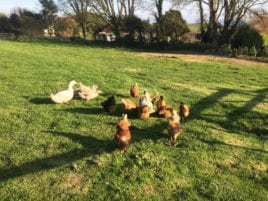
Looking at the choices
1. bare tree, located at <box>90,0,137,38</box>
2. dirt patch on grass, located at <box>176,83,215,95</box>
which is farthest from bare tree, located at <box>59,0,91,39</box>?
dirt patch on grass, located at <box>176,83,215,95</box>

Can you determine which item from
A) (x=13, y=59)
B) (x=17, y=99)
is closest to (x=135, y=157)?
(x=17, y=99)

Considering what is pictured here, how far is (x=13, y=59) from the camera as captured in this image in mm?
15023

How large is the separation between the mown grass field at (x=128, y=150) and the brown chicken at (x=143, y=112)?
0.12m

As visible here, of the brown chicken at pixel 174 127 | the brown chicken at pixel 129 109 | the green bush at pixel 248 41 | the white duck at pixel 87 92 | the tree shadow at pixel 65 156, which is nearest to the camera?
the tree shadow at pixel 65 156

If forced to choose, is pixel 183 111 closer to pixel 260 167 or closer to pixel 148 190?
pixel 260 167

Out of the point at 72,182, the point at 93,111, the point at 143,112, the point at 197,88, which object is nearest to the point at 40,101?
the point at 93,111

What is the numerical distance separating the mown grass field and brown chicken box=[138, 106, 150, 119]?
117 mm

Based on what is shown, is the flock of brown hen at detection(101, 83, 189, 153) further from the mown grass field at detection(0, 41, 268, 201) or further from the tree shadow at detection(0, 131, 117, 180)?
the tree shadow at detection(0, 131, 117, 180)

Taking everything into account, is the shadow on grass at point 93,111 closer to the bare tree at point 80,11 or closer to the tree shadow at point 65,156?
the tree shadow at point 65,156

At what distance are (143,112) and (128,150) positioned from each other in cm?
151

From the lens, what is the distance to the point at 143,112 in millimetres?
7812

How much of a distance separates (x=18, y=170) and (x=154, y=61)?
44.2 ft

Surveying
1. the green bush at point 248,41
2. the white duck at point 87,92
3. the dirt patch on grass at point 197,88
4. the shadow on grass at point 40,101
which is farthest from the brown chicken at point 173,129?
the green bush at point 248,41

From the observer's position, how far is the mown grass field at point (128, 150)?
5.47 meters
